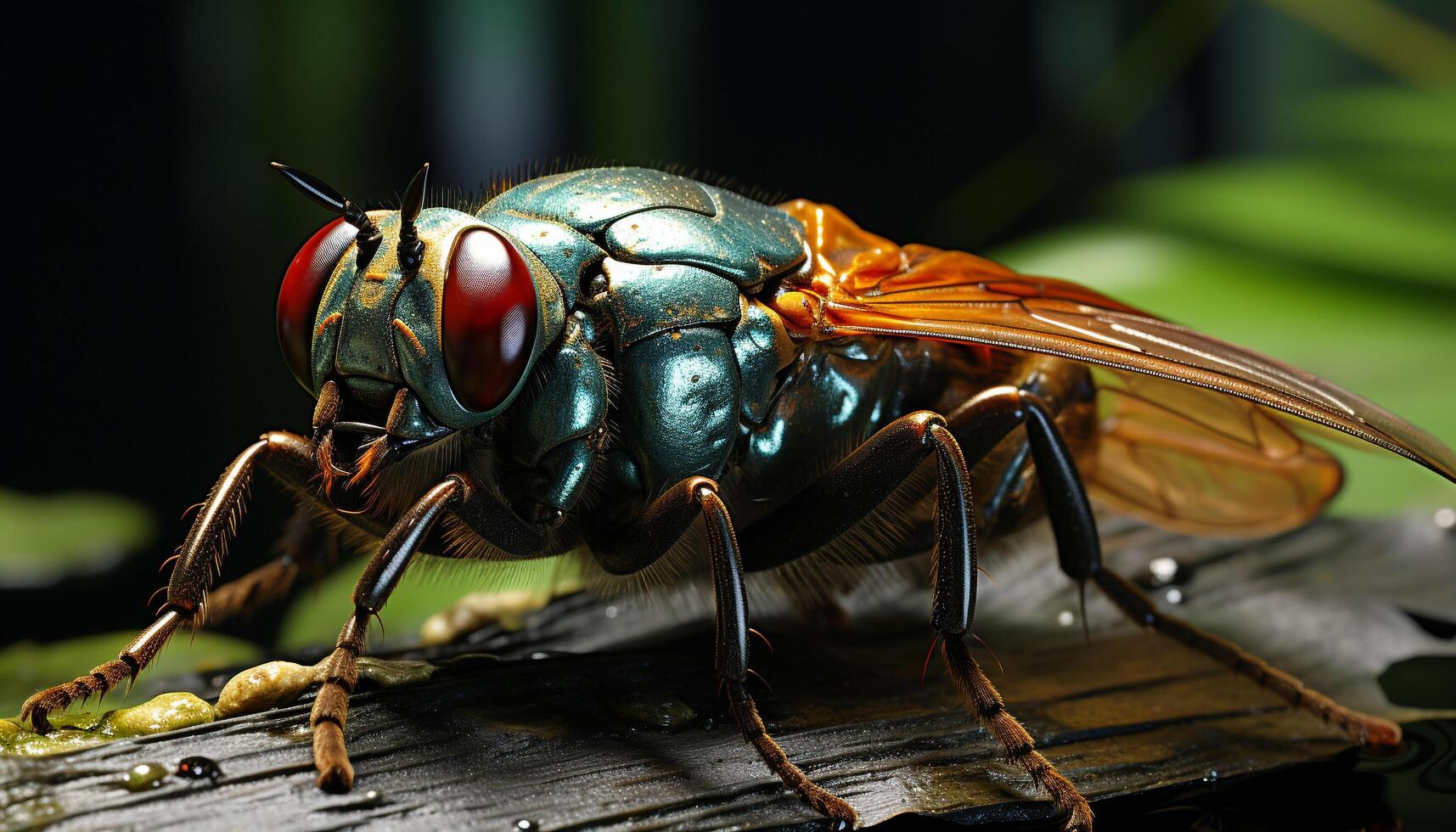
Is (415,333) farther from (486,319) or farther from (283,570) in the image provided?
(283,570)

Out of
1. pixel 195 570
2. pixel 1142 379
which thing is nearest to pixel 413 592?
pixel 195 570

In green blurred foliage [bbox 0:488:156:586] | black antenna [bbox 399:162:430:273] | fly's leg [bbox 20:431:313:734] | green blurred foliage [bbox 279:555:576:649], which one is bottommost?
green blurred foliage [bbox 0:488:156:586]

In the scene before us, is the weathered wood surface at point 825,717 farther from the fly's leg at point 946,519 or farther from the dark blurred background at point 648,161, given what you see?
the dark blurred background at point 648,161

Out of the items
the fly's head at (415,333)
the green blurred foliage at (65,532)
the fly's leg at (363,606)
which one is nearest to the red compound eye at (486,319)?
the fly's head at (415,333)

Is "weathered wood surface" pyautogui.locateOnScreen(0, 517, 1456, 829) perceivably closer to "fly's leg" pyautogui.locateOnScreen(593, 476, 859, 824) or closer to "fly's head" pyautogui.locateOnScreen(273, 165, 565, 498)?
"fly's leg" pyautogui.locateOnScreen(593, 476, 859, 824)

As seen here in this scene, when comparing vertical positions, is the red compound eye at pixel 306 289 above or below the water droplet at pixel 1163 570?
above

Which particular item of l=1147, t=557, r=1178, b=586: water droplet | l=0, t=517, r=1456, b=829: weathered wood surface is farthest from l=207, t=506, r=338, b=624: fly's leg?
l=1147, t=557, r=1178, b=586: water droplet

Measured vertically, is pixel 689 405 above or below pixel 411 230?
below

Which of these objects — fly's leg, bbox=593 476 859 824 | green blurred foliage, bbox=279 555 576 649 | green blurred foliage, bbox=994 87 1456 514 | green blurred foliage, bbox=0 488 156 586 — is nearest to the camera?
fly's leg, bbox=593 476 859 824

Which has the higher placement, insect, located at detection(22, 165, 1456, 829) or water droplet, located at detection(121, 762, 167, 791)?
insect, located at detection(22, 165, 1456, 829)
